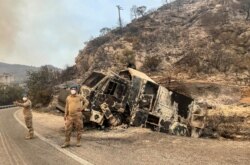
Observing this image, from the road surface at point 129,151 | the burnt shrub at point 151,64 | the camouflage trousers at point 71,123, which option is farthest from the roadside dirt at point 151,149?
the burnt shrub at point 151,64

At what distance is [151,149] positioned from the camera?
11.5 meters

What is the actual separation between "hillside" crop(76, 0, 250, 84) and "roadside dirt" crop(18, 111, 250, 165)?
1805 cm

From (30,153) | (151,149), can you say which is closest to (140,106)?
(151,149)

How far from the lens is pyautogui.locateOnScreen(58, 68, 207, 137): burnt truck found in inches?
651

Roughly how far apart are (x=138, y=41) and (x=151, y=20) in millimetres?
11547

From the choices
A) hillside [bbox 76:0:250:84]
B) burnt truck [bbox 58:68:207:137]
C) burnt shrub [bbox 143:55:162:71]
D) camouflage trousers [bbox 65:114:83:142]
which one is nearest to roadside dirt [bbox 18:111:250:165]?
camouflage trousers [bbox 65:114:83:142]

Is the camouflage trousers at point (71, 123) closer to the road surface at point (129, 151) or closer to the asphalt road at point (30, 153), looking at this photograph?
the road surface at point (129, 151)

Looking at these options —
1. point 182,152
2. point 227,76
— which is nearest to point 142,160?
point 182,152

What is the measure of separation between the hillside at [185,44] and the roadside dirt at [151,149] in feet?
59.2

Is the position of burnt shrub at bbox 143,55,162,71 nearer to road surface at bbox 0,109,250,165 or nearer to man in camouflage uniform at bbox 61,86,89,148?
road surface at bbox 0,109,250,165

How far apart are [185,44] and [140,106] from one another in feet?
105

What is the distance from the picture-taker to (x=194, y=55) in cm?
4059

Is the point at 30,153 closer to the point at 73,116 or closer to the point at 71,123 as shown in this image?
the point at 71,123

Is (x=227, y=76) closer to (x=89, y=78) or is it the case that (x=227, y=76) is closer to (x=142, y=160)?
(x=89, y=78)
